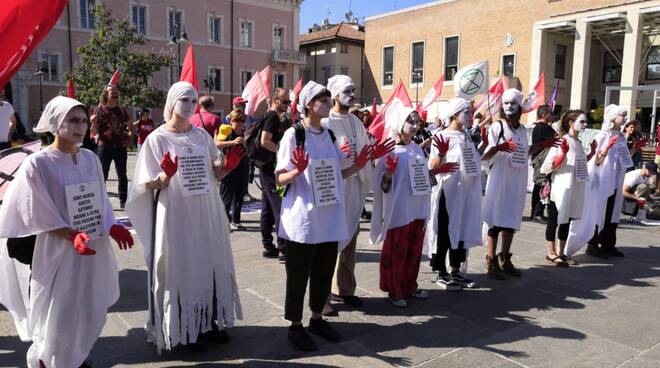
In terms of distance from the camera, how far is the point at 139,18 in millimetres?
37188

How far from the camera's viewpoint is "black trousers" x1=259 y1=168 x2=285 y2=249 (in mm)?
6078

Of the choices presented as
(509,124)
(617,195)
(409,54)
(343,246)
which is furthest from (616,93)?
(343,246)

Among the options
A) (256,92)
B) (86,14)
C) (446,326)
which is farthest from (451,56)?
(446,326)

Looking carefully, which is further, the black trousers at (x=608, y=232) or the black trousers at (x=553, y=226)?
the black trousers at (x=608, y=232)

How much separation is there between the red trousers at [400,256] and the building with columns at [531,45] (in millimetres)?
24894

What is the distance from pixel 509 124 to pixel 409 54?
36.1 meters

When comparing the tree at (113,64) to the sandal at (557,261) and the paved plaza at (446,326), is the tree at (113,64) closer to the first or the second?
the paved plaza at (446,326)

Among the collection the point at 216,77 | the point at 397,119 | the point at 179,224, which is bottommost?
the point at 179,224

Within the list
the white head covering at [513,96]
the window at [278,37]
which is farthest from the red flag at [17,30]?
the window at [278,37]

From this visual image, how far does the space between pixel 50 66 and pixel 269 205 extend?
33525 millimetres

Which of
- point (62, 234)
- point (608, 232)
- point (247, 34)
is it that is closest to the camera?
point (62, 234)

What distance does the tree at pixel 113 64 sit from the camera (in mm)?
27891

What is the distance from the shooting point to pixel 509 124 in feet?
18.4

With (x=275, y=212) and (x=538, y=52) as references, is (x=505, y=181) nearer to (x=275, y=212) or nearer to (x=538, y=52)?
(x=275, y=212)
